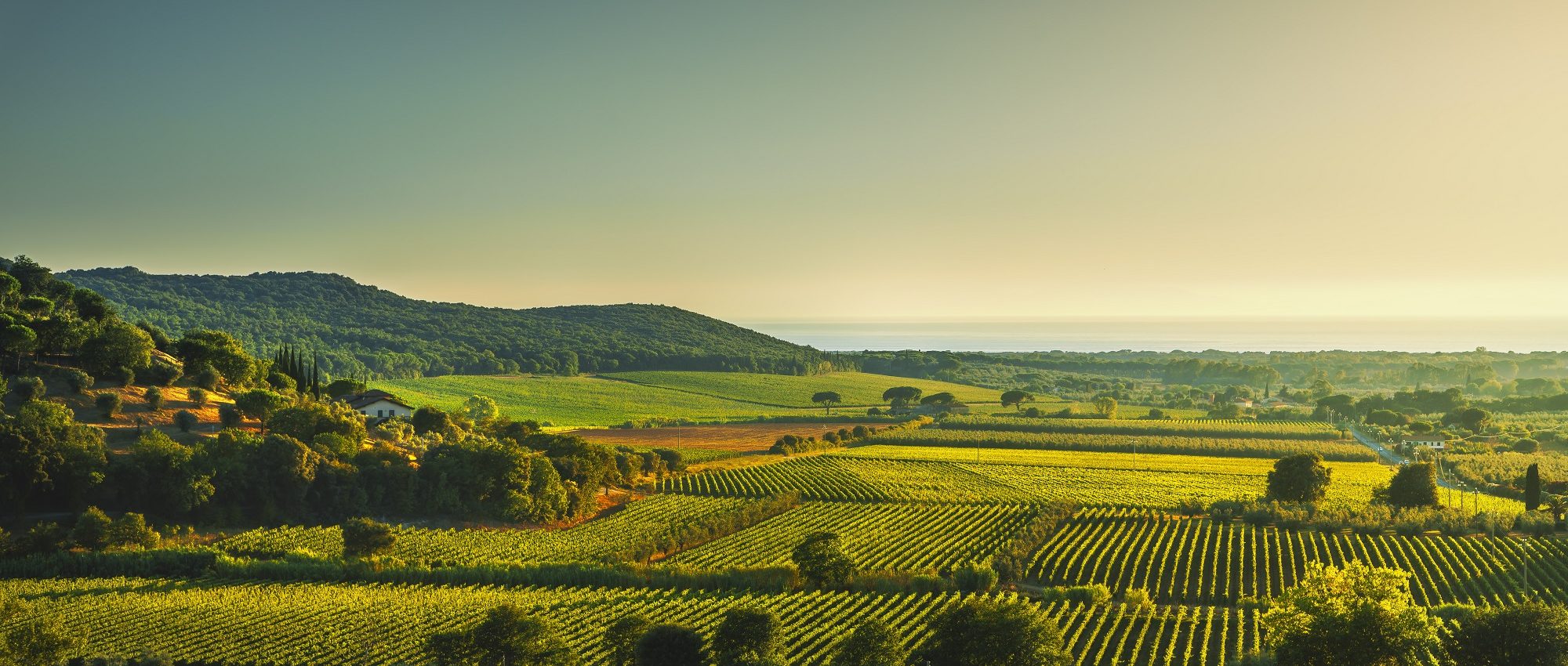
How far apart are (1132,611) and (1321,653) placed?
442 inches

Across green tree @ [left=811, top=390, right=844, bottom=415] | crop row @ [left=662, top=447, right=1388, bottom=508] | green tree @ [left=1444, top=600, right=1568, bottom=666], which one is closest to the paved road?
crop row @ [left=662, top=447, right=1388, bottom=508]

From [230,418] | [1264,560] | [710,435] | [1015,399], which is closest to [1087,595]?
[1264,560]

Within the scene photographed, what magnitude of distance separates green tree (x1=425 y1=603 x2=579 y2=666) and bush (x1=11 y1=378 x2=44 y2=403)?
134ft

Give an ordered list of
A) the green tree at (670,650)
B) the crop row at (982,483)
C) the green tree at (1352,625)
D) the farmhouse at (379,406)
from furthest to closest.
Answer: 1. the farmhouse at (379,406)
2. the crop row at (982,483)
3. the green tree at (670,650)
4. the green tree at (1352,625)

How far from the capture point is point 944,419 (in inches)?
4692

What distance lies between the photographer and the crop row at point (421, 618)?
100 feet

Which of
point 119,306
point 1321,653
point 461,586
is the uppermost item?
point 119,306

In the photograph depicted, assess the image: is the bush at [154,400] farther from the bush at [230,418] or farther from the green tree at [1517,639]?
the green tree at [1517,639]

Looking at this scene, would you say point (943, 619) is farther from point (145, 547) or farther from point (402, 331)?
point (402, 331)

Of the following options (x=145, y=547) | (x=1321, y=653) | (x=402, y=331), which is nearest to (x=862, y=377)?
(x=402, y=331)

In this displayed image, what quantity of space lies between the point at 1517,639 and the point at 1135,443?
238 feet

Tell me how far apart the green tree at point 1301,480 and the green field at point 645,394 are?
72479 mm

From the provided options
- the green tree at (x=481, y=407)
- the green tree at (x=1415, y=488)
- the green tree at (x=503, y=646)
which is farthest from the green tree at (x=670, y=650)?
the green tree at (x=481, y=407)

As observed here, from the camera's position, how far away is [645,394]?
144375 mm
